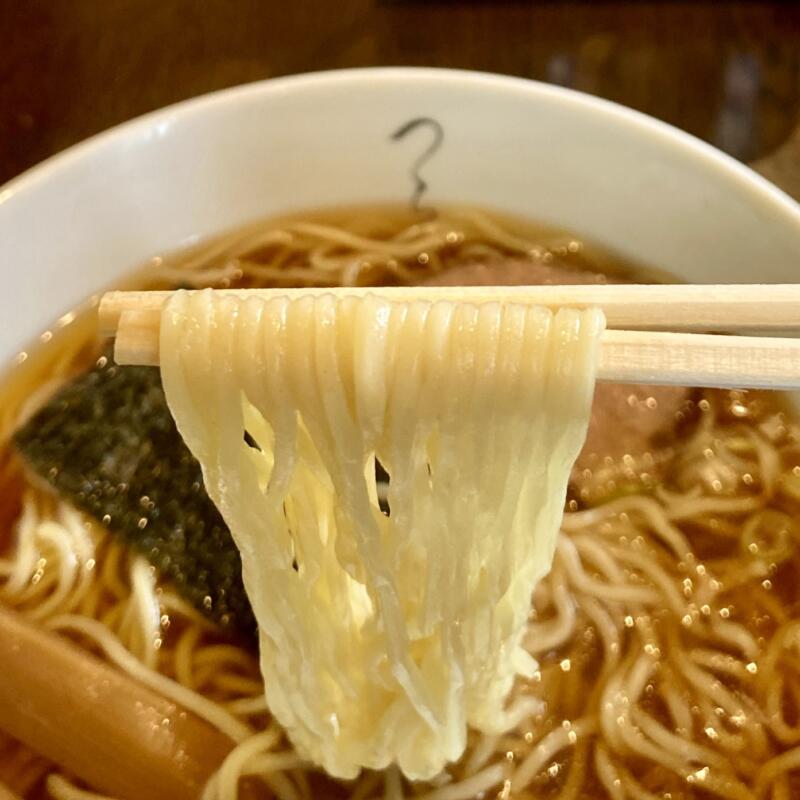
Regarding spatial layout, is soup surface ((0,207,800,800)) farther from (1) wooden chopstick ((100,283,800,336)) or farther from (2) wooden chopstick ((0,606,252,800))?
(1) wooden chopstick ((100,283,800,336))

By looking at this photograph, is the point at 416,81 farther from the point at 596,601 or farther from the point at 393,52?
the point at 596,601

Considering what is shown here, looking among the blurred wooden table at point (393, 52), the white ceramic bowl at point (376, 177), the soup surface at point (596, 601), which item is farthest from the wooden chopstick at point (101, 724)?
the blurred wooden table at point (393, 52)

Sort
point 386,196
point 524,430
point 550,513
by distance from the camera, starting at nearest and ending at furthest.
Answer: point 524,430
point 550,513
point 386,196

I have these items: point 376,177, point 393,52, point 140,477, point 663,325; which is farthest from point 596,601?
point 393,52

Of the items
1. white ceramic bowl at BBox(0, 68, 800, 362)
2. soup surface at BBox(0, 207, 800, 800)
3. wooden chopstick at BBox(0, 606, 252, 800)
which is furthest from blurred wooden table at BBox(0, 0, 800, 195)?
wooden chopstick at BBox(0, 606, 252, 800)

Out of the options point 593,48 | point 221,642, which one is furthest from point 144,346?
point 593,48

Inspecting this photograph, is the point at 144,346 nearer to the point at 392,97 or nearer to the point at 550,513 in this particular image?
the point at 550,513
